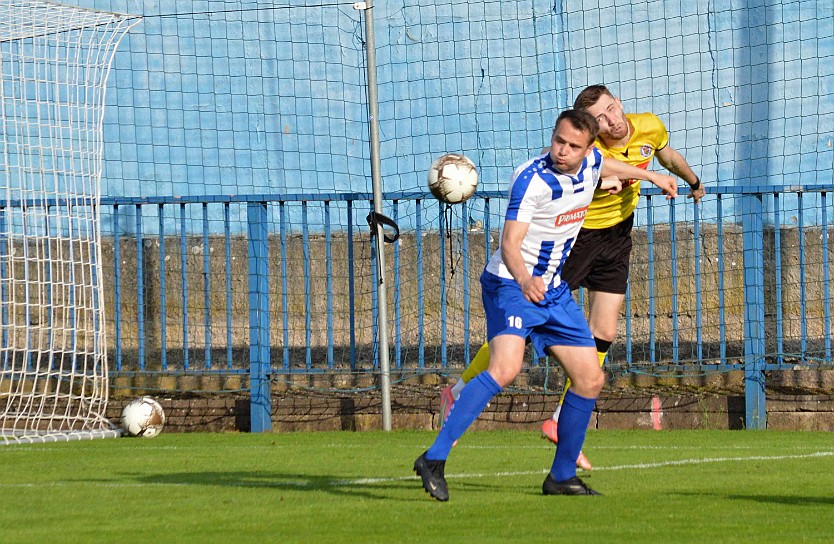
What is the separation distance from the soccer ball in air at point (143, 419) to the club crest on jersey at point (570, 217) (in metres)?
4.65

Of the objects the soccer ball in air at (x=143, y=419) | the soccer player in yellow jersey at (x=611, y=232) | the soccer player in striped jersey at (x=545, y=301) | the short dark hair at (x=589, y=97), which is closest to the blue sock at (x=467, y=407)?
the soccer player in striped jersey at (x=545, y=301)

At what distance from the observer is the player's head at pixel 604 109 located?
22.4ft

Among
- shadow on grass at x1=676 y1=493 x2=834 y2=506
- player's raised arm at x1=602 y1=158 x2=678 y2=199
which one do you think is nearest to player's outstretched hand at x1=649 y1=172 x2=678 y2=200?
player's raised arm at x1=602 y1=158 x2=678 y2=199

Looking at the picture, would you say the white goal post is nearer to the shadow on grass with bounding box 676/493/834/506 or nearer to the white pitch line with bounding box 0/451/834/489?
the white pitch line with bounding box 0/451/834/489

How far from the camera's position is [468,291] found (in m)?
10.4

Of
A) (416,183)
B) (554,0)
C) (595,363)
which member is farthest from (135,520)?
(554,0)

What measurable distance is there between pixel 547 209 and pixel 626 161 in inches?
68.0

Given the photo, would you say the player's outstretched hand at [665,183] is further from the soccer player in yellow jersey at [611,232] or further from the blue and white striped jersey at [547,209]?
the soccer player in yellow jersey at [611,232]

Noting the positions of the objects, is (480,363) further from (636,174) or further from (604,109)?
(604,109)

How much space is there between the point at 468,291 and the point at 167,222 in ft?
9.64

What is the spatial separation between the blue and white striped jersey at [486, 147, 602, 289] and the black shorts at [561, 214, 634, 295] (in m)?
1.38

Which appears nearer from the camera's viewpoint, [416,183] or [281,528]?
[281,528]

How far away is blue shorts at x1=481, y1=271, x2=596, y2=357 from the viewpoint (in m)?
5.55

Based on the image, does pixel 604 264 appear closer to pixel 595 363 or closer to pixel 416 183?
pixel 595 363
